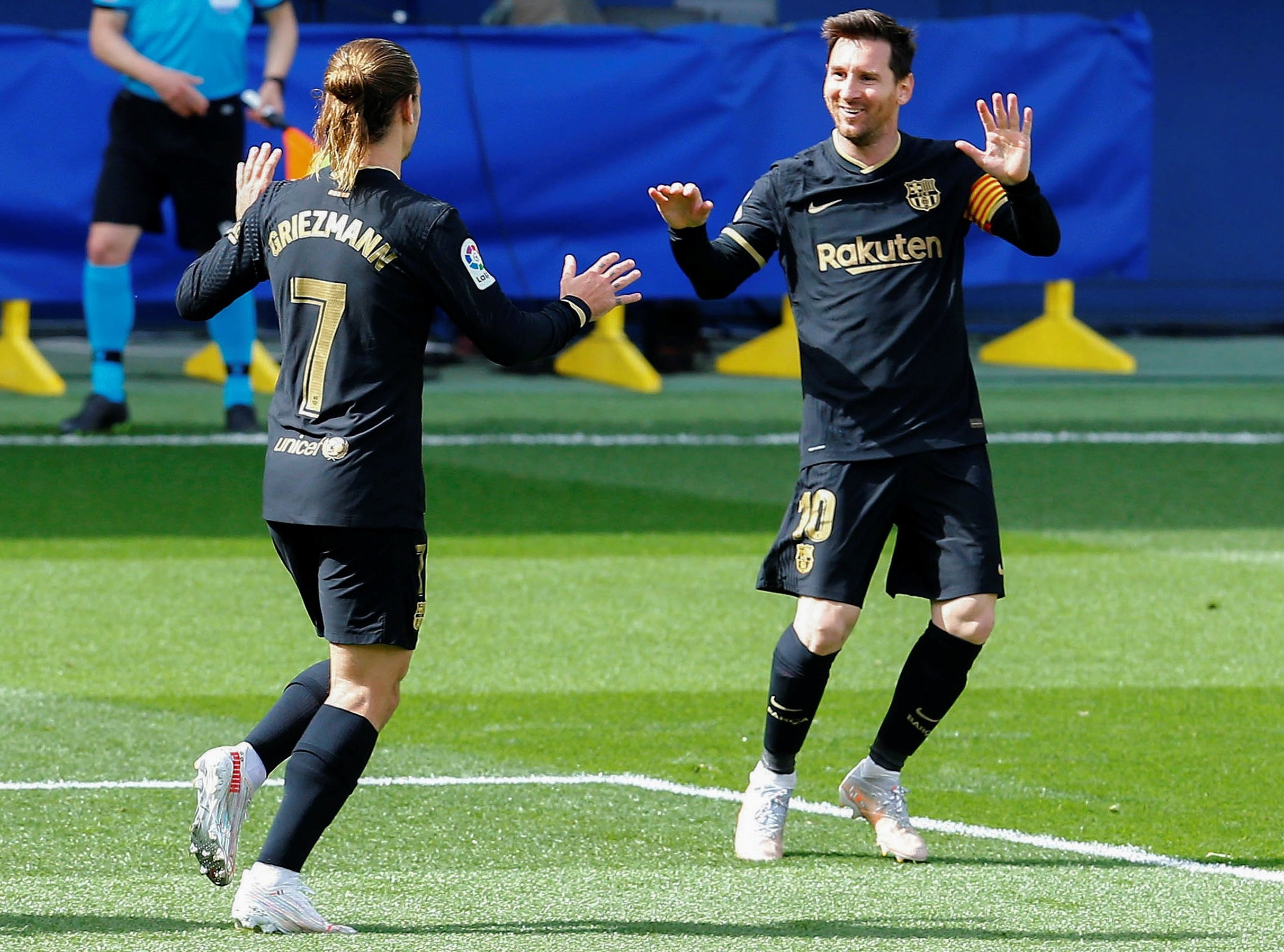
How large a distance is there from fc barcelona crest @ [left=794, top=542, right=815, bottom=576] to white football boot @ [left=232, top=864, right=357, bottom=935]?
1.47 m

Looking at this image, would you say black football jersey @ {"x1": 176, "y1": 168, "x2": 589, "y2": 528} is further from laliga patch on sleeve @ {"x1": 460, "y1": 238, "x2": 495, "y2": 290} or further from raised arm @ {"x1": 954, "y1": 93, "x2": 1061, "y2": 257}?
raised arm @ {"x1": 954, "y1": 93, "x2": 1061, "y2": 257}

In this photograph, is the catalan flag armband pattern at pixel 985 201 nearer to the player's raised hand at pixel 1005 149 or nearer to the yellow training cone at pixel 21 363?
the player's raised hand at pixel 1005 149

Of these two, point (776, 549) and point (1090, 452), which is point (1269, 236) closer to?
point (1090, 452)

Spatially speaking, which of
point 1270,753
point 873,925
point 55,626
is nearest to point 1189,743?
point 1270,753

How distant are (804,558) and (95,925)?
180 cm

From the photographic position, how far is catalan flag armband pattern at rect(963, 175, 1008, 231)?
16.9 feet

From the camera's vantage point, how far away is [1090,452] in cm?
1194

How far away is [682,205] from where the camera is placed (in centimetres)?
498

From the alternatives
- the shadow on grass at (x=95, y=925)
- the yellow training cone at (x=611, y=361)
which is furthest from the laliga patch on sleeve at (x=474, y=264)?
the yellow training cone at (x=611, y=361)

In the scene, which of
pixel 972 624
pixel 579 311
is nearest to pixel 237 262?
pixel 579 311

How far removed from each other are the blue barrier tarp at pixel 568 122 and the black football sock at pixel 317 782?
949 centimetres

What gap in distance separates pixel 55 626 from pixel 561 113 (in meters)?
7.03

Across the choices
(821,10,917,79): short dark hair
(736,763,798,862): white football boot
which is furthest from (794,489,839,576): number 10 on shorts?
(821,10,917,79): short dark hair

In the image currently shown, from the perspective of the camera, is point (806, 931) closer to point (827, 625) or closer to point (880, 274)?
point (827, 625)
